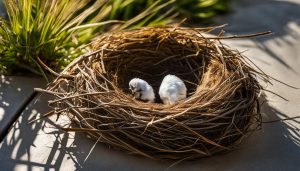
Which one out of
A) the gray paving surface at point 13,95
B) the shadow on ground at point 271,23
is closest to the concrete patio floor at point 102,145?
the gray paving surface at point 13,95

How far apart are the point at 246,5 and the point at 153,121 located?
1.70 meters

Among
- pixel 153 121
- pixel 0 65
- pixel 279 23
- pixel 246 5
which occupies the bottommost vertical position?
pixel 153 121

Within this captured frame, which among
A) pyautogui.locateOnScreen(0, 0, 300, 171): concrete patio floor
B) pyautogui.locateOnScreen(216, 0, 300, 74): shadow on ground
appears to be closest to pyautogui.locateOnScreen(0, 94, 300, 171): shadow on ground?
pyautogui.locateOnScreen(0, 0, 300, 171): concrete patio floor

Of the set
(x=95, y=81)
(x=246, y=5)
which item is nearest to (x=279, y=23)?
(x=246, y=5)

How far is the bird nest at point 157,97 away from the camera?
1763mm

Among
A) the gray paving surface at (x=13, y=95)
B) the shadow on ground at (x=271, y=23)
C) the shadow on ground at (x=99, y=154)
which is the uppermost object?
the shadow on ground at (x=271, y=23)

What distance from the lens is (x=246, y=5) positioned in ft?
10.5

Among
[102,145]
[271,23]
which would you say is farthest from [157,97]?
[271,23]

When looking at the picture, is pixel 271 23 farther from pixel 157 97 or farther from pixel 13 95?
pixel 13 95

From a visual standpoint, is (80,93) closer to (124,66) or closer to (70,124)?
(70,124)

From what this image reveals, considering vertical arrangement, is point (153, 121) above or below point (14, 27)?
below

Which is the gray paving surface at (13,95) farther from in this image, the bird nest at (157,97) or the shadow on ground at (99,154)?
the bird nest at (157,97)

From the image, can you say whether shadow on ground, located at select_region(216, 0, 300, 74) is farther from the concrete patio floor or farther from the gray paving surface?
the gray paving surface

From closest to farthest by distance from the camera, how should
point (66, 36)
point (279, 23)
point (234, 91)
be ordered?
point (234, 91) → point (66, 36) → point (279, 23)
